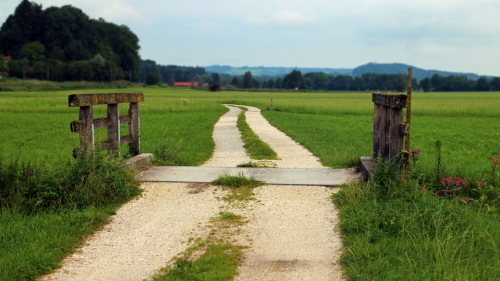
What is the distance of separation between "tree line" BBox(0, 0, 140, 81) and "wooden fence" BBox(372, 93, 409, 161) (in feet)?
392

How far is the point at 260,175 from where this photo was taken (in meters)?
9.16

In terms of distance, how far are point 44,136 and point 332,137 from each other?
11671 millimetres

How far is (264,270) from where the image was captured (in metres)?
4.86

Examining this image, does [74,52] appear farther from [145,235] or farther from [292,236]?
[292,236]

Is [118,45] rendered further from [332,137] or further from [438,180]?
[438,180]

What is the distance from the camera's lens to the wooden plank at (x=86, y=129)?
26.0 feet

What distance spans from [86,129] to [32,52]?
429 ft

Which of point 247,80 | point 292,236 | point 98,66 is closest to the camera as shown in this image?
point 292,236

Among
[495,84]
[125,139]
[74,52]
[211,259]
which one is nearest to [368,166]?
[211,259]

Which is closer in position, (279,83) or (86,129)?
(86,129)

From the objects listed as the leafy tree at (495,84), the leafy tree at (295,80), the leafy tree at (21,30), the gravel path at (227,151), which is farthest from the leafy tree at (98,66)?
the leafy tree at (495,84)

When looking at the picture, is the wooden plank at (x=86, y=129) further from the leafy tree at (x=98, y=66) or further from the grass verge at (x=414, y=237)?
the leafy tree at (x=98, y=66)

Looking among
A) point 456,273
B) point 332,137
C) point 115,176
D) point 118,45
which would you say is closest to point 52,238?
point 115,176

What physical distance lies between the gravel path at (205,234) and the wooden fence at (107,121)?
1.28m
